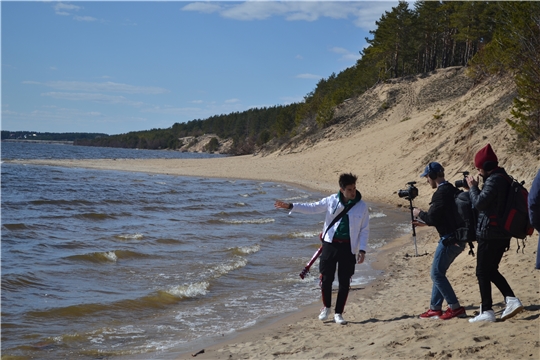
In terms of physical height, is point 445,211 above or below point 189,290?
above

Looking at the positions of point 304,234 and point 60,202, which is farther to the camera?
point 60,202

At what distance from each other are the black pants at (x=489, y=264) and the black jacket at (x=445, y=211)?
44 cm

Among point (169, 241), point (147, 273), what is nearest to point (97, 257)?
point (147, 273)

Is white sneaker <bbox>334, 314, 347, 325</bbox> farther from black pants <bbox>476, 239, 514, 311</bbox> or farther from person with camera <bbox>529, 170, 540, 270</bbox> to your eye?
person with camera <bbox>529, 170, 540, 270</bbox>

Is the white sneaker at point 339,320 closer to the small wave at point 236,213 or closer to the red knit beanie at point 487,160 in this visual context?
the red knit beanie at point 487,160

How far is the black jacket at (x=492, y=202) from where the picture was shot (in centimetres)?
512

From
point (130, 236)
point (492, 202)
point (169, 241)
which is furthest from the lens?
point (130, 236)

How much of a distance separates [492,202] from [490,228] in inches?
10.1

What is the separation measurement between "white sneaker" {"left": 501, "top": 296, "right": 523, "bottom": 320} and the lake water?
3.38 m

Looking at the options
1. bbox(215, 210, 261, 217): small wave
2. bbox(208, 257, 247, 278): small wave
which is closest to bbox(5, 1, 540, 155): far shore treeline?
bbox(215, 210, 261, 217): small wave

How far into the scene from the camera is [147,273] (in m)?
10.8

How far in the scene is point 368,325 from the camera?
6.39m

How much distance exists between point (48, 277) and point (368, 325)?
6.64m

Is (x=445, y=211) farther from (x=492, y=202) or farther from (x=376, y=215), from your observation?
(x=376, y=215)
